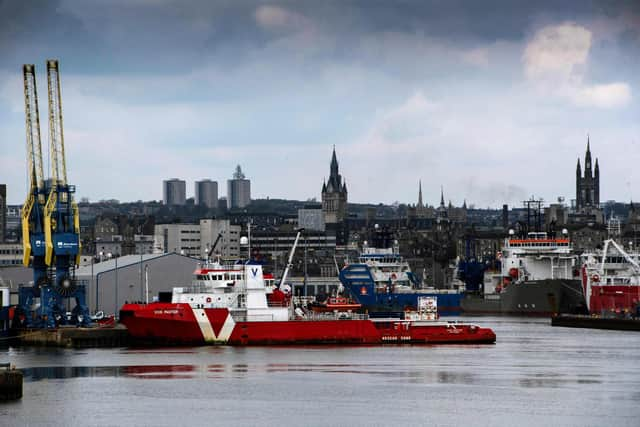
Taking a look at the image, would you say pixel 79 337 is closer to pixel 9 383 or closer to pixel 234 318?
pixel 234 318

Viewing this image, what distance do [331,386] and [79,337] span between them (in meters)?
26.0

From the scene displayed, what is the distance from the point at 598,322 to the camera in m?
104

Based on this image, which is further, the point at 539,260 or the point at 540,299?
the point at 539,260

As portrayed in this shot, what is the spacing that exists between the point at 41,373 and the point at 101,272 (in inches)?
1515

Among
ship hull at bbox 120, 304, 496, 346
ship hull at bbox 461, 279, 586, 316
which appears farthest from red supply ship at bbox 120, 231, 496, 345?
ship hull at bbox 461, 279, 586, 316

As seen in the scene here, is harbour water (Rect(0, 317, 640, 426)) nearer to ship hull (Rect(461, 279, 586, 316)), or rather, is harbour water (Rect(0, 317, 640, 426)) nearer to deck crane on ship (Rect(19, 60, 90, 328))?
deck crane on ship (Rect(19, 60, 90, 328))

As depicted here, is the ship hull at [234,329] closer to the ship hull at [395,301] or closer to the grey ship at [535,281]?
the grey ship at [535,281]

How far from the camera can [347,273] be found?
146 metres

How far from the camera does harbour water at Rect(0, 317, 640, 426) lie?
5003 centimetres

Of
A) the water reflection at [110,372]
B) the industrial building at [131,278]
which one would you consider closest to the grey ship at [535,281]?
the industrial building at [131,278]

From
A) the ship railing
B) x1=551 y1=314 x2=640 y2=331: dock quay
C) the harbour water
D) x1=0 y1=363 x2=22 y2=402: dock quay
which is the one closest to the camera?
the harbour water

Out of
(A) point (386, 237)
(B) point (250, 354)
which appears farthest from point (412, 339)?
(A) point (386, 237)

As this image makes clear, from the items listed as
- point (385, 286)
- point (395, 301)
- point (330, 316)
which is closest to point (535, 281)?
point (395, 301)

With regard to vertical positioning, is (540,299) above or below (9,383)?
above
